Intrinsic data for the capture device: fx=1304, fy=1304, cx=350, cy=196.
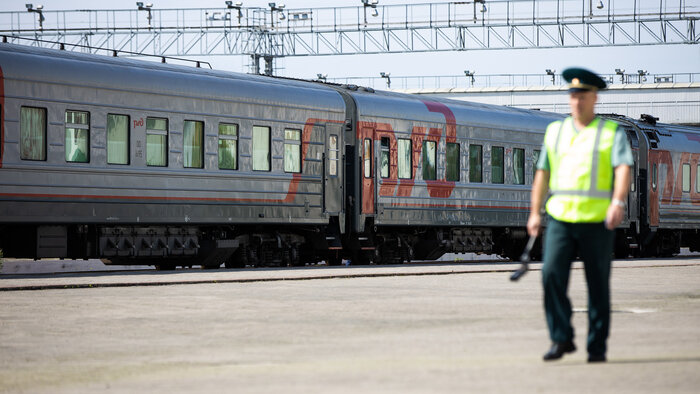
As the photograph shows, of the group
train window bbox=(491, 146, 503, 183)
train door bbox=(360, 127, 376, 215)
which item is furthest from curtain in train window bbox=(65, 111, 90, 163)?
train window bbox=(491, 146, 503, 183)

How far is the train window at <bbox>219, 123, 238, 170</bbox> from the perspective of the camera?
76.3 ft

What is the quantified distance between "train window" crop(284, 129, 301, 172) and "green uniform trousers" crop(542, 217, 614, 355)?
16.3 m

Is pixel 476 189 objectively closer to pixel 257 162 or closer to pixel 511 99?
pixel 257 162

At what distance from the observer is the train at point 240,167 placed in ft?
66.6

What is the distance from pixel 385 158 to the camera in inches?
1043

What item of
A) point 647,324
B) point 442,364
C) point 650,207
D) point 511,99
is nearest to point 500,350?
point 442,364

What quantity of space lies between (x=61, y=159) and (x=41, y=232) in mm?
1184

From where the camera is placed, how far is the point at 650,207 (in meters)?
34.5

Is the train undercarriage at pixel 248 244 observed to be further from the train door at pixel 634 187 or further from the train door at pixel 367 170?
the train door at pixel 367 170

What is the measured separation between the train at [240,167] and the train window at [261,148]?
1.0 inches

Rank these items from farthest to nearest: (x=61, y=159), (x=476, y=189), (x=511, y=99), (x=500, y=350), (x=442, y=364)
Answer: (x=511, y=99) < (x=476, y=189) < (x=61, y=159) < (x=500, y=350) < (x=442, y=364)

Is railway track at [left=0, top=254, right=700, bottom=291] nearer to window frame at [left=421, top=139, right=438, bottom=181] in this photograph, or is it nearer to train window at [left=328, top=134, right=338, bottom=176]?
train window at [left=328, top=134, right=338, bottom=176]

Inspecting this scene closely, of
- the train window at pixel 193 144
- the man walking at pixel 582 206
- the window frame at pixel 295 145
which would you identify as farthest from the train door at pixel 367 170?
the man walking at pixel 582 206

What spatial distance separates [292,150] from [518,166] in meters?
7.84
